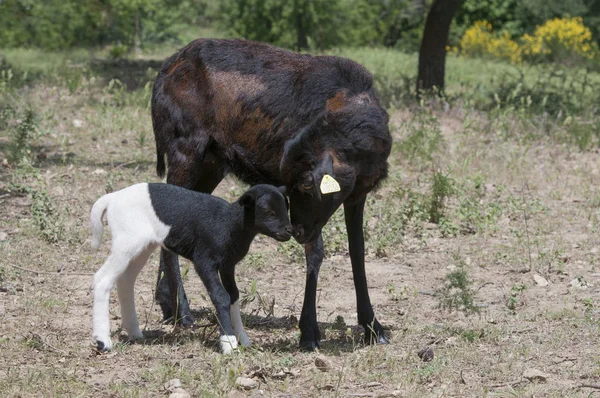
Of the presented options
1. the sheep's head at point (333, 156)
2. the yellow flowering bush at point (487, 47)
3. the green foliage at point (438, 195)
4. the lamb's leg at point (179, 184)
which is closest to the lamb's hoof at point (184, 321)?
the lamb's leg at point (179, 184)

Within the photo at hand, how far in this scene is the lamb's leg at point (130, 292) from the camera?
17.8 ft

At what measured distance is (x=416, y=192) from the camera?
9156 mm

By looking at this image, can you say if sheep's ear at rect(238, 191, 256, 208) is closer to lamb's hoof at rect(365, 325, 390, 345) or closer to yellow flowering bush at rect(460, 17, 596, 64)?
lamb's hoof at rect(365, 325, 390, 345)

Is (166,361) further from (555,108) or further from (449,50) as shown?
(449,50)

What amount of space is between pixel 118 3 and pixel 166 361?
16.5 meters

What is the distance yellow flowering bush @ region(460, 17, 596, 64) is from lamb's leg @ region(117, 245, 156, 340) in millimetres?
15160

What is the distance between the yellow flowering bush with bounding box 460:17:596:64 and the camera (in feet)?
66.0

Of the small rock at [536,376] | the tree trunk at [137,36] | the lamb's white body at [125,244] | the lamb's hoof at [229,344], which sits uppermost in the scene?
the lamb's white body at [125,244]

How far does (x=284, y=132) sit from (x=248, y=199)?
32.8 inches

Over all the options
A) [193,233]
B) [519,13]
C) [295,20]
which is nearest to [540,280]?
[193,233]

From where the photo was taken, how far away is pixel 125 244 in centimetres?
529

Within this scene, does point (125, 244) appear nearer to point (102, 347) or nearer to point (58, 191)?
point (102, 347)

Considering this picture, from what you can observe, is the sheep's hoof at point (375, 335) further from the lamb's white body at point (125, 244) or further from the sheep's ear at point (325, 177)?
the sheep's ear at point (325, 177)

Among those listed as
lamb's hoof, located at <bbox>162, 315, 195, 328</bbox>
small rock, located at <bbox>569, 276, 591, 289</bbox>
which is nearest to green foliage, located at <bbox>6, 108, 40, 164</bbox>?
lamb's hoof, located at <bbox>162, 315, 195, 328</bbox>
